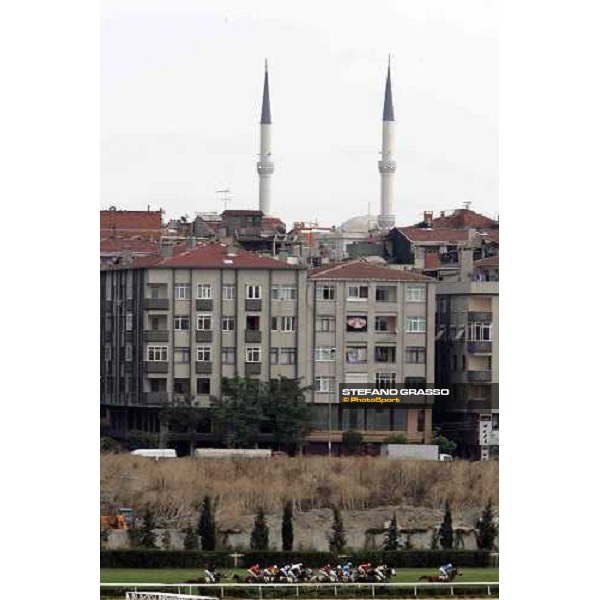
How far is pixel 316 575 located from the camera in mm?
23906

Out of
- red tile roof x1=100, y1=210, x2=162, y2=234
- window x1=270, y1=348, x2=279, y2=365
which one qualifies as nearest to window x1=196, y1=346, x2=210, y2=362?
window x1=270, y1=348, x2=279, y2=365

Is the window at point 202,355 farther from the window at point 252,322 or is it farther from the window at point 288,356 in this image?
the window at point 288,356

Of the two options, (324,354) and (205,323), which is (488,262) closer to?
(324,354)

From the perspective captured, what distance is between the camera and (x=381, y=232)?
944 inches

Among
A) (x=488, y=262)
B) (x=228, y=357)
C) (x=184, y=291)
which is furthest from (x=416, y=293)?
(x=184, y=291)

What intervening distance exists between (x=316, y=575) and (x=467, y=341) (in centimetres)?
190

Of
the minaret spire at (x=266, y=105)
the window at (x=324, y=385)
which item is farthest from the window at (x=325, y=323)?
the minaret spire at (x=266, y=105)

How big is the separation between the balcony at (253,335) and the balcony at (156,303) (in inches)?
22.5

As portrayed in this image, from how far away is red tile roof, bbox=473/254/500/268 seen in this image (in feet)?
79.2

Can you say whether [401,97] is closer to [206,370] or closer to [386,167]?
[386,167]

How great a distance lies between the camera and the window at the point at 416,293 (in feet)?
78.9
